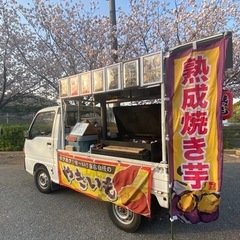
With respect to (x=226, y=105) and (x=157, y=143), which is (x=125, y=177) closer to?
(x=157, y=143)

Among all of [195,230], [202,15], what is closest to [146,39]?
[202,15]

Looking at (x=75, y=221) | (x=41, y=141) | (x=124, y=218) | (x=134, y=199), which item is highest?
(x=41, y=141)

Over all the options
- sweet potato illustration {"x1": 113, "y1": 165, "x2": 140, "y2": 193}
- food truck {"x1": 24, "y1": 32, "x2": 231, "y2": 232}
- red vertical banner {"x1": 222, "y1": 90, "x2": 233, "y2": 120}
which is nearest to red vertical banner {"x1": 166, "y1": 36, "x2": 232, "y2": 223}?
food truck {"x1": 24, "y1": 32, "x2": 231, "y2": 232}

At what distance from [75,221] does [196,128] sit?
238cm

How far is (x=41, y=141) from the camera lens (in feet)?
15.0

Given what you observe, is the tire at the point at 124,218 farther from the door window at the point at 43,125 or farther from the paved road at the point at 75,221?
the door window at the point at 43,125

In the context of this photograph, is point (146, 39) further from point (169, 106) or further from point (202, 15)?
point (169, 106)

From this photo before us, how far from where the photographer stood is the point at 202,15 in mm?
7977

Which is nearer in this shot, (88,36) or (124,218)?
(124,218)

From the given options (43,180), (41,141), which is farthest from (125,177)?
(43,180)

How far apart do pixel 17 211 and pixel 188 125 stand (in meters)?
3.28

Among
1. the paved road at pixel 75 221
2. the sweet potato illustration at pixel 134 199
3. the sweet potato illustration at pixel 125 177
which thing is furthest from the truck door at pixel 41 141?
the sweet potato illustration at pixel 134 199

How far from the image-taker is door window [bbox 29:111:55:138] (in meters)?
4.46

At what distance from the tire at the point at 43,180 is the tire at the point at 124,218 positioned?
1.79 m
